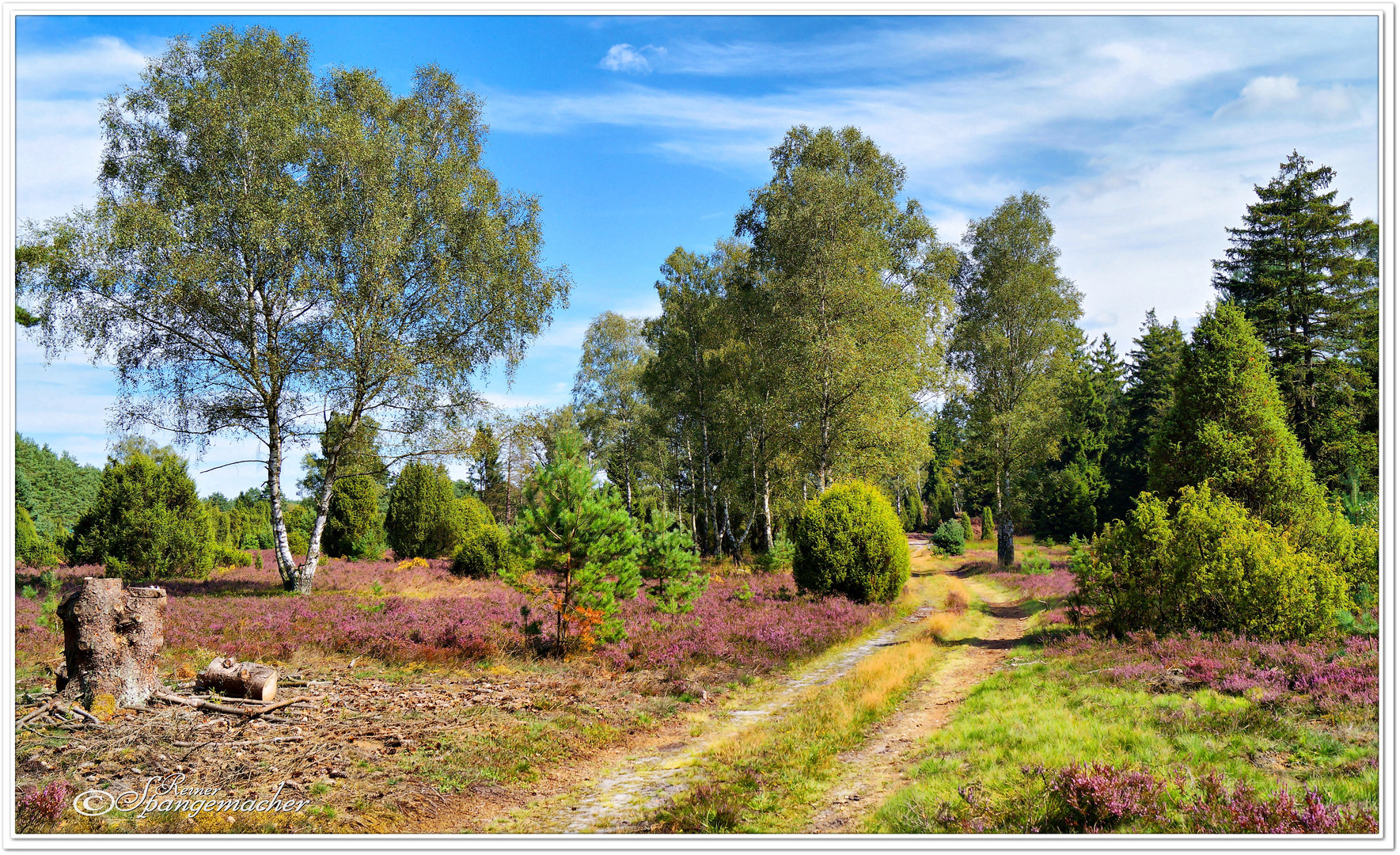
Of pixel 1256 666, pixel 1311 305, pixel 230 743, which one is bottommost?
pixel 230 743

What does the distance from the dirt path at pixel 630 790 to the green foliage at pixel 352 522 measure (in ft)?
87.1

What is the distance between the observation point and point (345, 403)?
2033cm

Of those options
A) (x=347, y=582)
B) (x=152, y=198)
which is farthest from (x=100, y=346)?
(x=347, y=582)

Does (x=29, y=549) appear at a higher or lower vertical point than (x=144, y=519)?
lower

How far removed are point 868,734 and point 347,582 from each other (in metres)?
19.6

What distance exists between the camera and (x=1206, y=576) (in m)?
10.8

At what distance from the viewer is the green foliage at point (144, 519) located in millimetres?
21250

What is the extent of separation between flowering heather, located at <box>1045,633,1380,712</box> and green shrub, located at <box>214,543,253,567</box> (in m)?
31.5

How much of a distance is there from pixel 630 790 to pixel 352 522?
97.0 ft

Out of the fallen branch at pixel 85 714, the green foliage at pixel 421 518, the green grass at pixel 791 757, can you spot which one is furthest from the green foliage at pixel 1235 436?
the green foliage at pixel 421 518

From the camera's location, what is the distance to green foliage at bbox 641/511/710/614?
16312 mm

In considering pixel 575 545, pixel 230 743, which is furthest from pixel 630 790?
pixel 575 545

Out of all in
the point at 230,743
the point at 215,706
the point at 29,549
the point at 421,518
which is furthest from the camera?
the point at 421,518

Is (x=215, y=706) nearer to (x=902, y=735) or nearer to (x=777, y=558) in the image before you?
(x=902, y=735)
